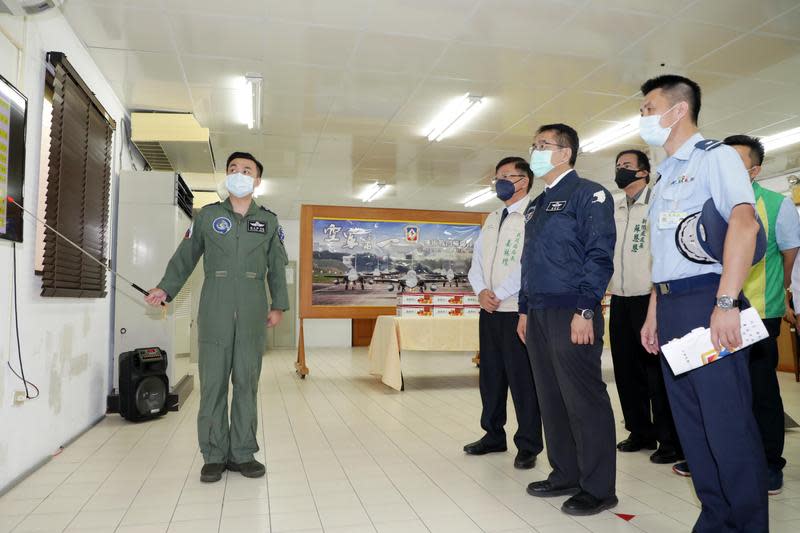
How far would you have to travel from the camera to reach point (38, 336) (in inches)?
129

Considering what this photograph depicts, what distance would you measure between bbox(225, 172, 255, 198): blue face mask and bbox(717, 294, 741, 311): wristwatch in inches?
92.8

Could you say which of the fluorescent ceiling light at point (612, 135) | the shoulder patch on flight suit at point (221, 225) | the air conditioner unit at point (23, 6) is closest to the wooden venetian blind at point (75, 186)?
the air conditioner unit at point (23, 6)

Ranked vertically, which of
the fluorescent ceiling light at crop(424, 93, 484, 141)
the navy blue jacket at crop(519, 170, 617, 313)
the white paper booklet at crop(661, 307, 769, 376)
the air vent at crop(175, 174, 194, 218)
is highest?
the fluorescent ceiling light at crop(424, 93, 484, 141)

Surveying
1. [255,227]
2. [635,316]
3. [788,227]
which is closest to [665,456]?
[635,316]

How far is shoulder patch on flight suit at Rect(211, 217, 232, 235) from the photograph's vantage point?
3.04 meters

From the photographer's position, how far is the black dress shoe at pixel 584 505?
2.37m

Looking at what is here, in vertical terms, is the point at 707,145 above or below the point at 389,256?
below

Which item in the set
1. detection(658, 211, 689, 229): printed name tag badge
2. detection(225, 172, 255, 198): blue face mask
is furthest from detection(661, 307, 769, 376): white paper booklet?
detection(225, 172, 255, 198): blue face mask

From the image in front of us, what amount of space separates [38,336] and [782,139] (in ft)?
27.1

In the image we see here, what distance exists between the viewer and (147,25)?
13.6 feet

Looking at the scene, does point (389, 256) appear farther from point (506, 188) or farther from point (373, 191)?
point (506, 188)

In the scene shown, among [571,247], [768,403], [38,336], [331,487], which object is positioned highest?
[571,247]

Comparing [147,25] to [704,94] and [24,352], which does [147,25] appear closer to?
[24,352]

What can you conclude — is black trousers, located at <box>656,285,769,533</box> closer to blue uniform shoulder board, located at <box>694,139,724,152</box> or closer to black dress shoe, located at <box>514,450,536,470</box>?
blue uniform shoulder board, located at <box>694,139,724,152</box>
